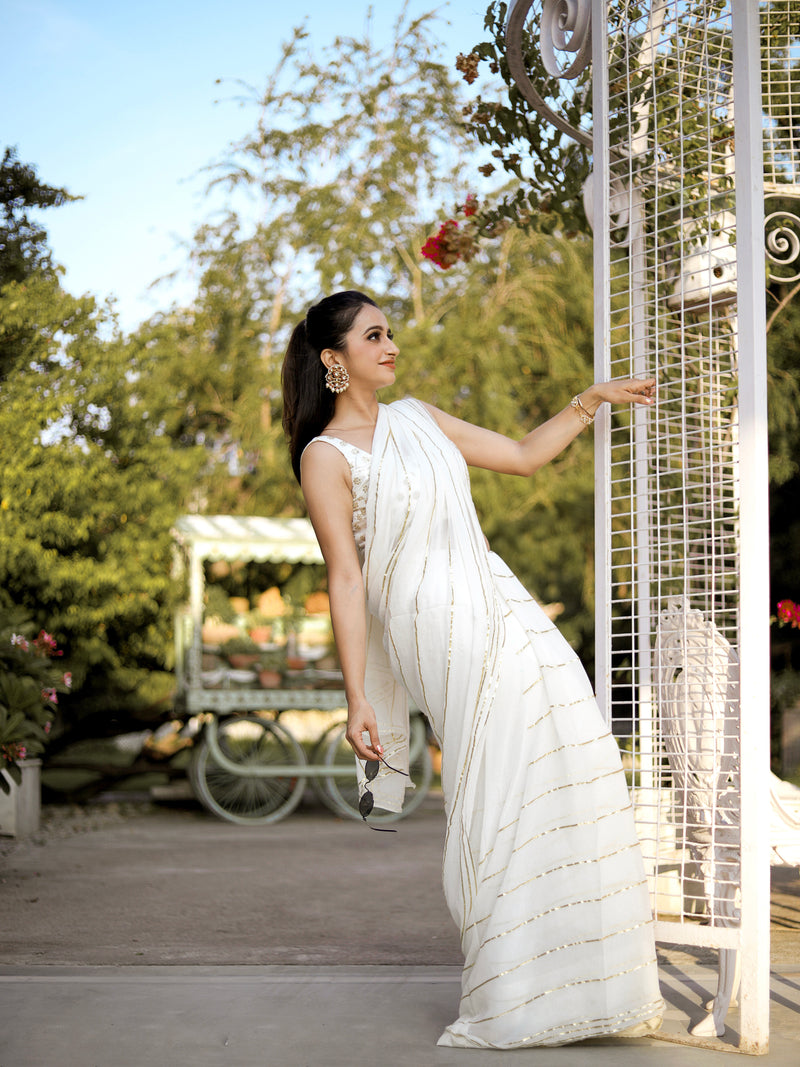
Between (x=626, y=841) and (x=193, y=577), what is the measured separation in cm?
616

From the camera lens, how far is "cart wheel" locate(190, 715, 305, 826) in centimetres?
812

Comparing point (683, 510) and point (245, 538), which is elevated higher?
point (245, 538)

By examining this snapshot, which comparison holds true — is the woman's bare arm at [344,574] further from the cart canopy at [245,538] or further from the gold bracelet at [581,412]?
the cart canopy at [245,538]

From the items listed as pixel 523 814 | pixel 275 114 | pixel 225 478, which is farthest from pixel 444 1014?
pixel 275 114

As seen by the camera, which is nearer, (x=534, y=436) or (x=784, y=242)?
(x=534, y=436)

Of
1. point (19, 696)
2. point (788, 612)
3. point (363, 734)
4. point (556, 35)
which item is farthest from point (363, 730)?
point (19, 696)

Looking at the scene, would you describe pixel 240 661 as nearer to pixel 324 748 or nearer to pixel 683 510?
pixel 324 748

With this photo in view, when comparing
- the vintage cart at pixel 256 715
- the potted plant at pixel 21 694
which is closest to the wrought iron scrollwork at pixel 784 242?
the potted plant at pixel 21 694

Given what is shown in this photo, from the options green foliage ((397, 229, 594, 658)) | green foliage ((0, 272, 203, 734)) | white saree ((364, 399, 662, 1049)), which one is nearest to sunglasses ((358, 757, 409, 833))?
white saree ((364, 399, 662, 1049))

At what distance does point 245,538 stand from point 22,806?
95.5 inches

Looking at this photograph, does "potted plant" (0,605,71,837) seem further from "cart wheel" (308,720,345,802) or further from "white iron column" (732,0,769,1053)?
"white iron column" (732,0,769,1053)

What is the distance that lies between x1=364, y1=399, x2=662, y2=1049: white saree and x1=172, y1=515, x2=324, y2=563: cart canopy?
572cm

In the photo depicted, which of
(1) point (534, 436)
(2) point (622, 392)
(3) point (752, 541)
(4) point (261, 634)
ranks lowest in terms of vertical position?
(4) point (261, 634)

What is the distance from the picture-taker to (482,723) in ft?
8.95
